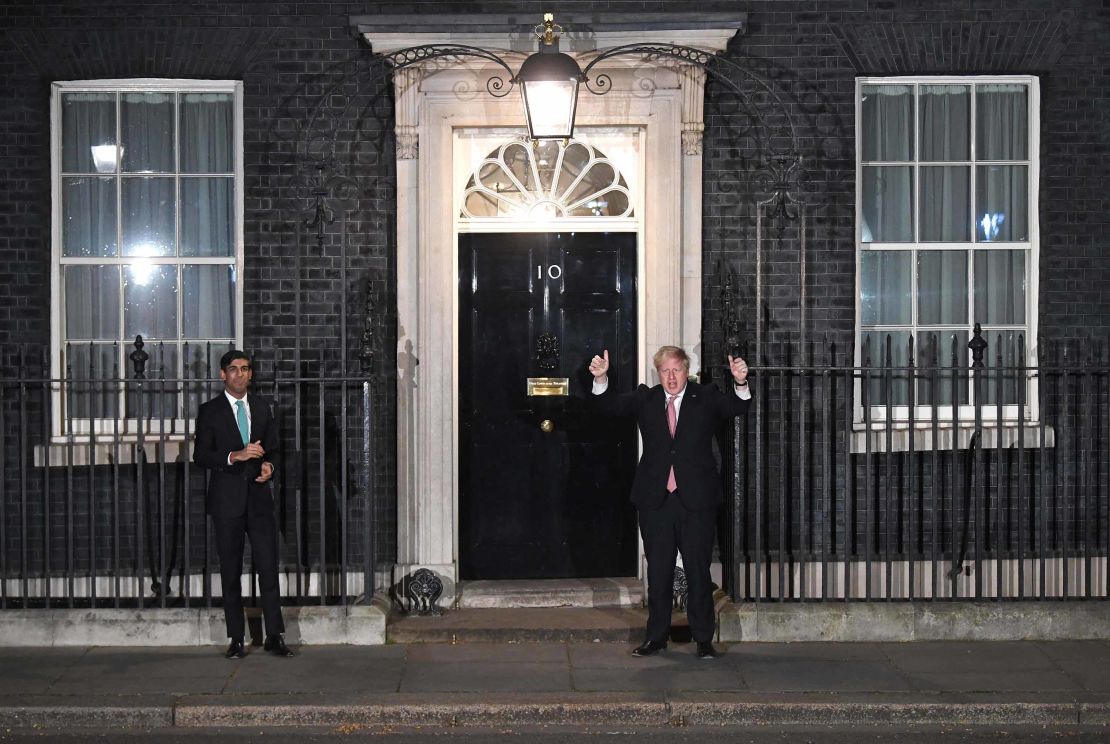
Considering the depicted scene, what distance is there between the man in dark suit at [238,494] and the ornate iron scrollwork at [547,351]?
6.77ft

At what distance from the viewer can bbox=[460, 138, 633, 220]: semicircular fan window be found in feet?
31.2

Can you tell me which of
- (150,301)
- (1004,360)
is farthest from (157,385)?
(1004,360)

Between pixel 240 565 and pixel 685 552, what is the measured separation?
2619 millimetres

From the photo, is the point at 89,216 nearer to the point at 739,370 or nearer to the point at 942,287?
the point at 739,370

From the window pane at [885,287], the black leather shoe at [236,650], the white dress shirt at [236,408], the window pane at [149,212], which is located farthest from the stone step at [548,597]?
the window pane at [149,212]

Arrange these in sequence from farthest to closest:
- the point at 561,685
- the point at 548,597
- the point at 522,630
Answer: the point at 548,597, the point at 522,630, the point at 561,685

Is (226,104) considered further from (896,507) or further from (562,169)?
(896,507)

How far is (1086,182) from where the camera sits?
9516 mm

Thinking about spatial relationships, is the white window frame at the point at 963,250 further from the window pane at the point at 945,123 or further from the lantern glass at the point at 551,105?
the lantern glass at the point at 551,105

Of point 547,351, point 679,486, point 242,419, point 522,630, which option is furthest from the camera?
point 547,351

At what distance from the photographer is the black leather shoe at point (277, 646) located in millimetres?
8133

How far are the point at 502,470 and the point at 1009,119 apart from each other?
14.1ft

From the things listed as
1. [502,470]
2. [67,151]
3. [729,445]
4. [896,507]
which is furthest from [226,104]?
[896,507]

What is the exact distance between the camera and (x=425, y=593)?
902 centimetres
